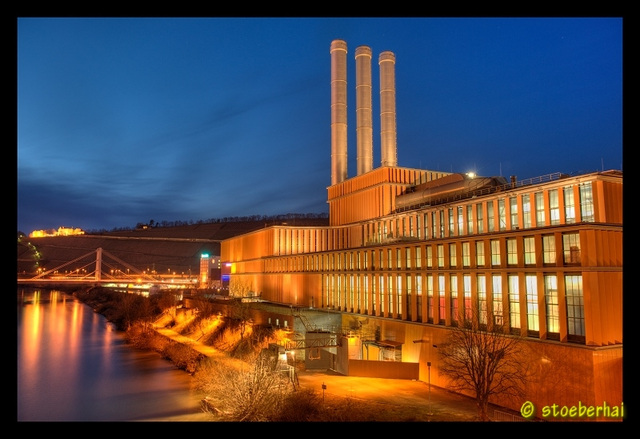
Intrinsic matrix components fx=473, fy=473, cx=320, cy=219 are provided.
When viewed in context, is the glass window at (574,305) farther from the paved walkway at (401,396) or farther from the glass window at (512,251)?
the paved walkway at (401,396)

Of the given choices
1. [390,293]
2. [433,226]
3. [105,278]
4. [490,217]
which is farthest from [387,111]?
[105,278]

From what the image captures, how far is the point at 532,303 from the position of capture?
20.0 metres

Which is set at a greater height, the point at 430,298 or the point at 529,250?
the point at 529,250

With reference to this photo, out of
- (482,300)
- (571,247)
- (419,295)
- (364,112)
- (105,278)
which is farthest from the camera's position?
(105,278)

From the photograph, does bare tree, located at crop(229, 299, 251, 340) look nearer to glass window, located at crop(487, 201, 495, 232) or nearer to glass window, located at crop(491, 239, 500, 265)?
glass window, located at crop(487, 201, 495, 232)

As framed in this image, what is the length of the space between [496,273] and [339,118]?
127 feet

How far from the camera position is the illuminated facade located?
1792 centimetres

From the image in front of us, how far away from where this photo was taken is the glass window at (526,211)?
2800cm

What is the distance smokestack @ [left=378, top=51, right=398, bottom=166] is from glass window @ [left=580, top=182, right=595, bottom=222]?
30877mm

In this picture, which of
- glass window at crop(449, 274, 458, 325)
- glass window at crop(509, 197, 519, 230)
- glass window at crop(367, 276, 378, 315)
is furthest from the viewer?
glass window at crop(367, 276, 378, 315)

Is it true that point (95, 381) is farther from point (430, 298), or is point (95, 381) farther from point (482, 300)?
point (482, 300)

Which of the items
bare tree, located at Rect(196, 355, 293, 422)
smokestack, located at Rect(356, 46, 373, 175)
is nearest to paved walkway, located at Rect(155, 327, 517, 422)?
bare tree, located at Rect(196, 355, 293, 422)
